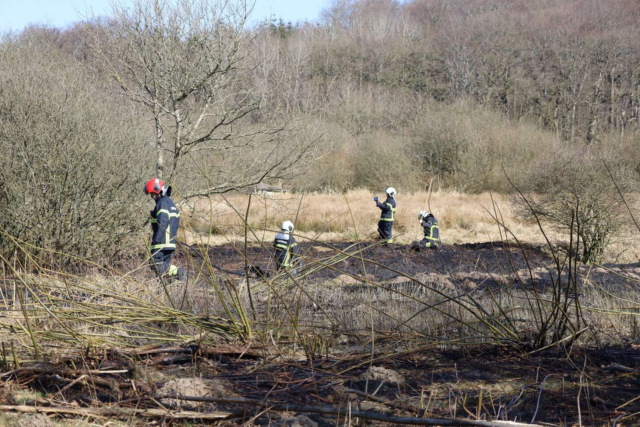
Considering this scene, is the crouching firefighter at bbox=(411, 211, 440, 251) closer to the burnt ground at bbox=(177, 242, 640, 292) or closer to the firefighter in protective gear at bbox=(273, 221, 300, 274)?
the burnt ground at bbox=(177, 242, 640, 292)

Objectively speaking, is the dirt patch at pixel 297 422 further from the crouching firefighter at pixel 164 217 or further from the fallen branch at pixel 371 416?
the crouching firefighter at pixel 164 217

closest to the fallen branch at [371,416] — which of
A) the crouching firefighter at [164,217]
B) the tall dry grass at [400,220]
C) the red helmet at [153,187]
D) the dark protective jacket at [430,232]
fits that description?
the crouching firefighter at [164,217]

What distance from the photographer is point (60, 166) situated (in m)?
9.52

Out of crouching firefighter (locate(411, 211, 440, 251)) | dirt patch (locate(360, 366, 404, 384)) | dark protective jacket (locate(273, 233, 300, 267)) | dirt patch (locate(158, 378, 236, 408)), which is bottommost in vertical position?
crouching firefighter (locate(411, 211, 440, 251))

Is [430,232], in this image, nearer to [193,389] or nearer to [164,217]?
[164,217]

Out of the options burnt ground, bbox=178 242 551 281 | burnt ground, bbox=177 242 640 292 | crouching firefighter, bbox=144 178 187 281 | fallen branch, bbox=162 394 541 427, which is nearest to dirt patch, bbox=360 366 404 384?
fallen branch, bbox=162 394 541 427

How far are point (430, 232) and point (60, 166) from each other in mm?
8940

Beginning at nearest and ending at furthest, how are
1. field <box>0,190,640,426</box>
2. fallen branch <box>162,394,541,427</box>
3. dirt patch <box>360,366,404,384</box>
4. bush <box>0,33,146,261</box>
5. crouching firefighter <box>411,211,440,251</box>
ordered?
1. fallen branch <box>162,394,541,427</box>
2. field <box>0,190,640,426</box>
3. dirt patch <box>360,366,404,384</box>
4. bush <box>0,33,146,261</box>
5. crouching firefighter <box>411,211,440,251</box>

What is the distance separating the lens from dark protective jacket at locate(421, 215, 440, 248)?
14562 mm

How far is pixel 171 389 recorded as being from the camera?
303 cm

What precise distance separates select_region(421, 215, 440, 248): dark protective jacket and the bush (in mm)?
7217

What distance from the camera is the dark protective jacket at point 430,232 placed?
14562 mm

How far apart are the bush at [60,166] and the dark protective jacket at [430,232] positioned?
23.7ft

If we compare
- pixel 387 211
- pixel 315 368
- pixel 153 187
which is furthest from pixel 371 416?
pixel 387 211
